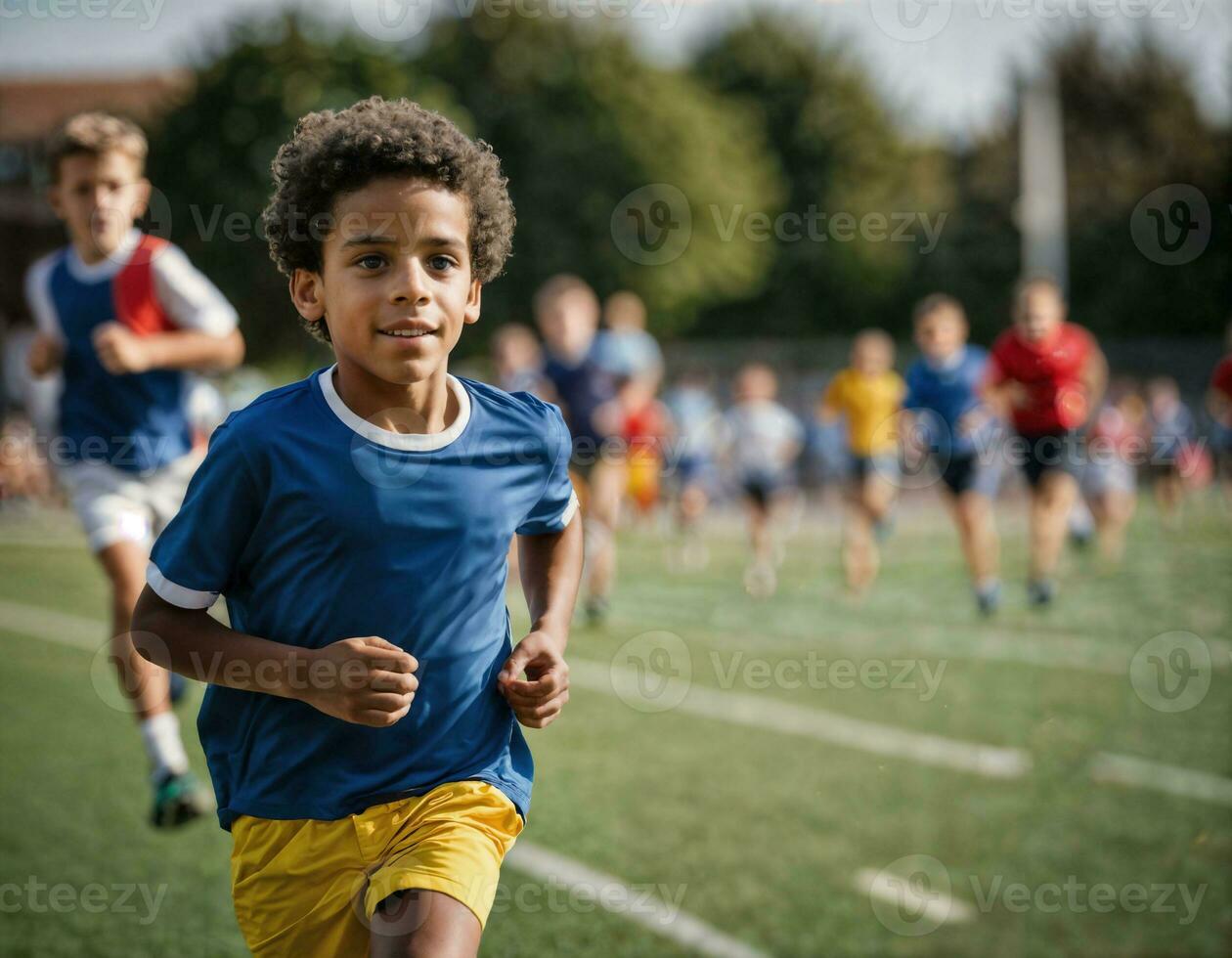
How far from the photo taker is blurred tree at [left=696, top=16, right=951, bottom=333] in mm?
43906

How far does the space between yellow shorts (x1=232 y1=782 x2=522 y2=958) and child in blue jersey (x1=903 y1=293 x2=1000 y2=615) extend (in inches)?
353

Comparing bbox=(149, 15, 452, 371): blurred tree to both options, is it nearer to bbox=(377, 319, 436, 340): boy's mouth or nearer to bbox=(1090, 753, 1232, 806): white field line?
bbox=(1090, 753, 1232, 806): white field line

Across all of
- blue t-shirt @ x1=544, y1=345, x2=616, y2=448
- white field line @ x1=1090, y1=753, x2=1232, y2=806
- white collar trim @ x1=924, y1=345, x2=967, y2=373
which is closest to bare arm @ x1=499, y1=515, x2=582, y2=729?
white field line @ x1=1090, y1=753, x2=1232, y2=806

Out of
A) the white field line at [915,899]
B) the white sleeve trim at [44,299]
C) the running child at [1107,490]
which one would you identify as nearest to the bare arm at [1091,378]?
the running child at [1107,490]

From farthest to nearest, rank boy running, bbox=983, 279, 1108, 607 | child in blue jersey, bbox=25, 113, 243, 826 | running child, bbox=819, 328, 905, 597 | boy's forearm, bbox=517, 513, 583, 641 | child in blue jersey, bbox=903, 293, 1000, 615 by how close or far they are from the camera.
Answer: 1. running child, bbox=819, 328, 905, 597
2. child in blue jersey, bbox=903, 293, 1000, 615
3. boy running, bbox=983, 279, 1108, 607
4. child in blue jersey, bbox=25, 113, 243, 826
5. boy's forearm, bbox=517, 513, 583, 641

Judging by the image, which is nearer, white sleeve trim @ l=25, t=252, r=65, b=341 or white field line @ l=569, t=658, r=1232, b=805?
white sleeve trim @ l=25, t=252, r=65, b=341

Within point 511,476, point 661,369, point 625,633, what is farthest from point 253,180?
point 511,476

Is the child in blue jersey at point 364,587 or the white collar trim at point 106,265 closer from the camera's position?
the child in blue jersey at point 364,587

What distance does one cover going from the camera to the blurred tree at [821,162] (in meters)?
43.9

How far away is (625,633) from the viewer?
10102 millimetres

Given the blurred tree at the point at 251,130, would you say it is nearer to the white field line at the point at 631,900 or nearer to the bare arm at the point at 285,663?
the white field line at the point at 631,900

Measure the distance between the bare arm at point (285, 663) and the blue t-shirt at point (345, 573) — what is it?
6cm

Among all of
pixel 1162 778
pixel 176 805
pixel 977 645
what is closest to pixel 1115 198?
pixel 977 645

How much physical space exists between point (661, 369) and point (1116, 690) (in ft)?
68.9
